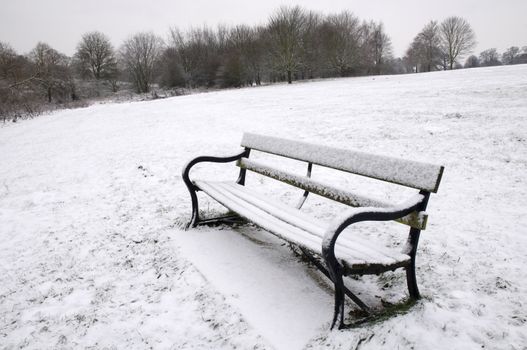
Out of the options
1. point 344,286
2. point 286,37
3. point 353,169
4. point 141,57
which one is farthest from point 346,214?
point 141,57

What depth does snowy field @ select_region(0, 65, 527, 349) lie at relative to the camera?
2320 millimetres

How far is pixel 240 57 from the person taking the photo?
4188 centimetres

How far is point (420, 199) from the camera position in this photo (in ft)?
7.29

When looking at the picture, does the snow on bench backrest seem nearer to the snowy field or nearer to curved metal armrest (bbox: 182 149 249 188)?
curved metal armrest (bbox: 182 149 249 188)

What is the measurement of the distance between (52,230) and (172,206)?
1561mm

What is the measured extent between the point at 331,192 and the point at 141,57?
198 feet

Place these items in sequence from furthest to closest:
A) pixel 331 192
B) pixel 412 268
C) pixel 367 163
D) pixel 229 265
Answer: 1. pixel 229 265
2. pixel 331 192
3. pixel 367 163
4. pixel 412 268

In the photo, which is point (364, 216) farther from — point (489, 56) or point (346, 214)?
point (489, 56)

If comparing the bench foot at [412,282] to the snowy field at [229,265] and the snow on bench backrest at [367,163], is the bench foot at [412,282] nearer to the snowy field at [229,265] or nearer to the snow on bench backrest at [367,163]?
the snowy field at [229,265]

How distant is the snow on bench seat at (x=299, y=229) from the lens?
7.09 feet

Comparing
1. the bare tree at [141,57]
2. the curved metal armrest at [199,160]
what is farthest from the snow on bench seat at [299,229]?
the bare tree at [141,57]

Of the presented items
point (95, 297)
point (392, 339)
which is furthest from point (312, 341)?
point (95, 297)

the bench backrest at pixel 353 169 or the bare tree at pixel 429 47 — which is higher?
the bare tree at pixel 429 47

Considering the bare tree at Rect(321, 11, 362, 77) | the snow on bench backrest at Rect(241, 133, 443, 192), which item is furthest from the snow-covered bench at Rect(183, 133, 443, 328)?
the bare tree at Rect(321, 11, 362, 77)
